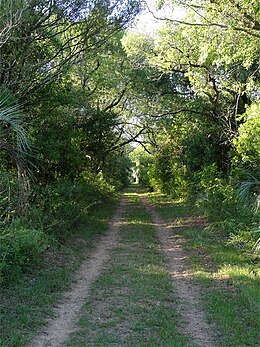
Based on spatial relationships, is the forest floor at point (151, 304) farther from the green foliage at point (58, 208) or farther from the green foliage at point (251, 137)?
the green foliage at point (251, 137)

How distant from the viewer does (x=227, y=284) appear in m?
7.71

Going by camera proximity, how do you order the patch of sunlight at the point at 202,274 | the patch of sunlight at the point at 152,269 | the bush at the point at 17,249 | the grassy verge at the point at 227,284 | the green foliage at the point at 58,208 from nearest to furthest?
the grassy verge at the point at 227,284, the bush at the point at 17,249, the patch of sunlight at the point at 202,274, the patch of sunlight at the point at 152,269, the green foliage at the point at 58,208

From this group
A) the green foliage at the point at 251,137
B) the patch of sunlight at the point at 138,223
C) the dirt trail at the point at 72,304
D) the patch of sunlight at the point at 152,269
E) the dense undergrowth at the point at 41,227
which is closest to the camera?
the dirt trail at the point at 72,304

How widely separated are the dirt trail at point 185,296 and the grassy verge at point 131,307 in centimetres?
17

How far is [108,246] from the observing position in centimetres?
1169

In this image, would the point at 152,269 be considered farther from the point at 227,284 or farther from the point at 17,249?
the point at 17,249

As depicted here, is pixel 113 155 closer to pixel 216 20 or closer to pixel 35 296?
pixel 216 20

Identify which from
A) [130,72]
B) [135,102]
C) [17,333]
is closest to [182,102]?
[130,72]

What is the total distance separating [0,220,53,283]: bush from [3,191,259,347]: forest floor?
1.07 metres

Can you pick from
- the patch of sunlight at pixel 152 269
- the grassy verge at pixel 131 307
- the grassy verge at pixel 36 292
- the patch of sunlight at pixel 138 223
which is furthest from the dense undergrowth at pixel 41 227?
the patch of sunlight at pixel 152 269

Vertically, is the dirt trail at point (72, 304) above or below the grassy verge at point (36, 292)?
below

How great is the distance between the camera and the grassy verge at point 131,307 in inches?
205

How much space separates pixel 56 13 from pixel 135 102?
1218 cm

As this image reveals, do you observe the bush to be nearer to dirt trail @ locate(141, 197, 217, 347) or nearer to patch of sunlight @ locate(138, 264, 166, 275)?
patch of sunlight @ locate(138, 264, 166, 275)
